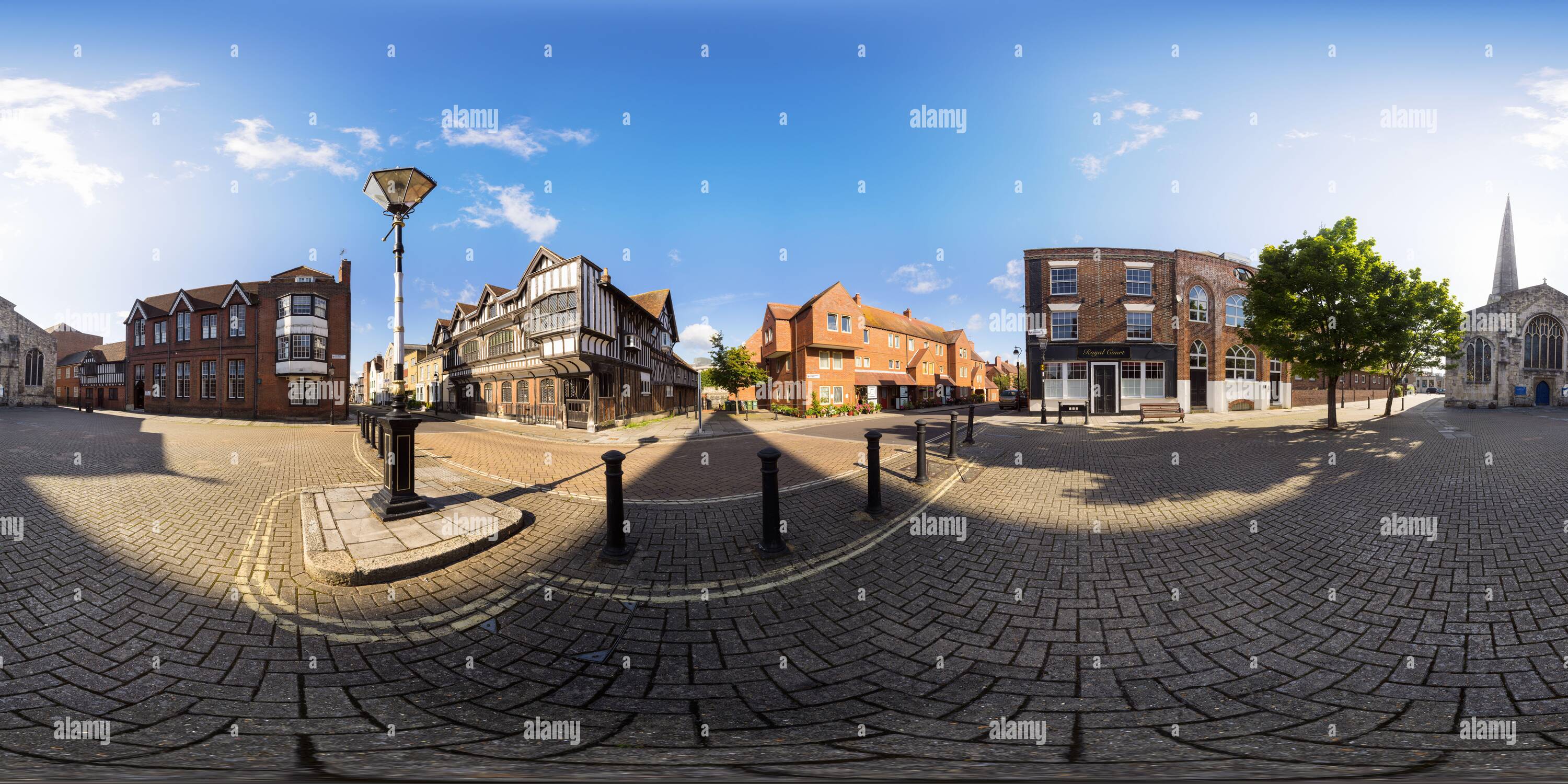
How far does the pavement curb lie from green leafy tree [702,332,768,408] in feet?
96.0

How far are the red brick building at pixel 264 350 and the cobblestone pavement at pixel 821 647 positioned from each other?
2910cm

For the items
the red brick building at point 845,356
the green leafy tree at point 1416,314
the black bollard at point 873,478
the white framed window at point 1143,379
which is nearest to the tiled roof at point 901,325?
the red brick building at point 845,356

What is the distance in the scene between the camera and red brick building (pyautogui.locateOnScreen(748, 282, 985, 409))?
112 ft

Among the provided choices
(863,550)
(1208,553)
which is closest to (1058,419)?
(1208,553)

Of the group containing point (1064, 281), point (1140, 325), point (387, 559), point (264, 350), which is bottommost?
point (387, 559)

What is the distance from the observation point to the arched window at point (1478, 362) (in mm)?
34375

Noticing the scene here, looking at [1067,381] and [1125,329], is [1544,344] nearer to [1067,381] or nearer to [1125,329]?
[1125,329]

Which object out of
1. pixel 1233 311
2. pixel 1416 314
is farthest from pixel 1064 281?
pixel 1416 314

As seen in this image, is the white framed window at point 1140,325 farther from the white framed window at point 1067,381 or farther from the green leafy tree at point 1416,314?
the green leafy tree at point 1416,314

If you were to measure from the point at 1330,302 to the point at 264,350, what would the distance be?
49.2 m

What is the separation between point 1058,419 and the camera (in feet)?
67.9

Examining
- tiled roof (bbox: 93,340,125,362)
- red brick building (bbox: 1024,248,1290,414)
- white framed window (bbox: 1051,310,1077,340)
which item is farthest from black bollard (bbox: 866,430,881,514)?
tiled roof (bbox: 93,340,125,362)

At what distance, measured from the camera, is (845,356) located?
35812 mm

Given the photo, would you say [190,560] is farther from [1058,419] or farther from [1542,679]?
[1058,419]
